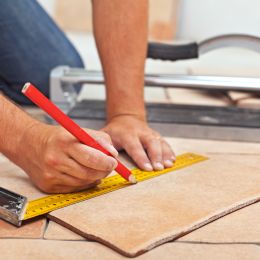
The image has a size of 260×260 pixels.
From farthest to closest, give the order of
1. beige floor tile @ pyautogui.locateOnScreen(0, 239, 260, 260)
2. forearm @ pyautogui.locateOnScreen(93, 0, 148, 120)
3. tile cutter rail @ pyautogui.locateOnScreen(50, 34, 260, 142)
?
tile cutter rail @ pyautogui.locateOnScreen(50, 34, 260, 142) < forearm @ pyautogui.locateOnScreen(93, 0, 148, 120) < beige floor tile @ pyautogui.locateOnScreen(0, 239, 260, 260)

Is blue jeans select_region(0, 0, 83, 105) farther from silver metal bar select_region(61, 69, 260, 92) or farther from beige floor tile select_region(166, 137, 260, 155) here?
beige floor tile select_region(166, 137, 260, 155)

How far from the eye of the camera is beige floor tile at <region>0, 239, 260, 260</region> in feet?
2.22

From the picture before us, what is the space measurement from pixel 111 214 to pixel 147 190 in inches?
5.0

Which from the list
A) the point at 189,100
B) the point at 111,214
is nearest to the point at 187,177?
the point at 111,214

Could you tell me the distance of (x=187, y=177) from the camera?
96 centimetres

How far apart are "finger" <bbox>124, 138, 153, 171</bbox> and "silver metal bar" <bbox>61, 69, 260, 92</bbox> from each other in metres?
0.47

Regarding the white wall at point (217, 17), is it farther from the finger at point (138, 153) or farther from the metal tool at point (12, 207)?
the metal tool at point (12, 207)

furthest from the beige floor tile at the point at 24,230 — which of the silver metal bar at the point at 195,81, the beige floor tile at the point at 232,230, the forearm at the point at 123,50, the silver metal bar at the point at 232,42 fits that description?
the silver metal bar at the point at 232,42

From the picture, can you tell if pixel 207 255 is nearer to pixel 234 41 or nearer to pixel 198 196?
pixel 198 196

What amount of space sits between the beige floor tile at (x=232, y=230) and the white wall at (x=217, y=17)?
2.55 metres

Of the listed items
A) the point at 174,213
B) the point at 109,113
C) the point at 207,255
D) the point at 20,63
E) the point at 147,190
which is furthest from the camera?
the point at 20,63

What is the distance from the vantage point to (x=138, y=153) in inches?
40.8

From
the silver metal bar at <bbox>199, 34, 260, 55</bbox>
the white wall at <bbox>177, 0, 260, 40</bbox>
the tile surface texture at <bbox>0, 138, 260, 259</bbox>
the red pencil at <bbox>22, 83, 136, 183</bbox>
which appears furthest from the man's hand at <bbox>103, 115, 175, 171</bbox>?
the white wall at <bbox>177, 0, 260, 40</bbox>

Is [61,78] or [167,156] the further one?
[61,78]
